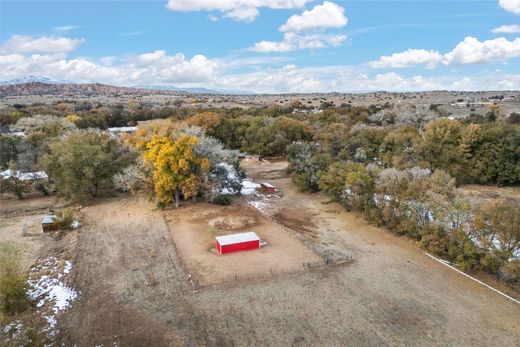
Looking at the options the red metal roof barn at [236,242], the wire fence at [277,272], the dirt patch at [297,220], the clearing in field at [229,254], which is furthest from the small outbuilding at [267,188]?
the wire fence at [277,272]

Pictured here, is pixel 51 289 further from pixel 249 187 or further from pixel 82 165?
pixel 249 187

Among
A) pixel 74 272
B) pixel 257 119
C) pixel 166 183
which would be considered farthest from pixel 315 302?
pixel 257 119

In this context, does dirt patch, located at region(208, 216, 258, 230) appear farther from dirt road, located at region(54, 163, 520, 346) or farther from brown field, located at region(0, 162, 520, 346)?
dirt road, located at region(54, 163, 520, 346)

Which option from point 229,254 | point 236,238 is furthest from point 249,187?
point 229,254

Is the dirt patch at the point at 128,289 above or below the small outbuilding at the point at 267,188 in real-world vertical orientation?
below

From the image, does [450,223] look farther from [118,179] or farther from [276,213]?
[118,179]

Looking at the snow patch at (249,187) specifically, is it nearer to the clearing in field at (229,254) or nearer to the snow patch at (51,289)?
the clearing in field at (229,254)
